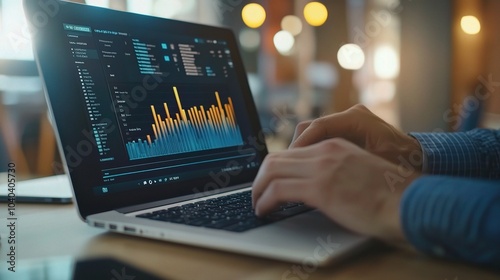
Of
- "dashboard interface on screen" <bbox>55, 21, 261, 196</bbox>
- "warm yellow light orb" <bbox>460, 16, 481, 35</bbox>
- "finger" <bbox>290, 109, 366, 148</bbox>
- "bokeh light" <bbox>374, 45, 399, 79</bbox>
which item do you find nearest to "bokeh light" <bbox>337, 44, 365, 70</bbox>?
"bokeh light" <bbox>374, 45, 399, 79</bbox>

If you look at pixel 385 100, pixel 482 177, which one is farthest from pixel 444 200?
pixel 385 100

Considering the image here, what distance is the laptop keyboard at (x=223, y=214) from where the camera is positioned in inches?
23.2

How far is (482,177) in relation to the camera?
36.2 inches

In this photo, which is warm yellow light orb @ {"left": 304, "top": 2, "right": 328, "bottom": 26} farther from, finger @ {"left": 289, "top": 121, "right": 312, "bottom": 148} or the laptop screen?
finger @ {"left": 289, "top": 121, "right": 312, "bottom": 148}

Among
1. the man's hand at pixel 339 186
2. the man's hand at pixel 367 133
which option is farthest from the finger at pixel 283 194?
the man's hand at pixel 367 133

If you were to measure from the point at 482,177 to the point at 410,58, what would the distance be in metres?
3.19

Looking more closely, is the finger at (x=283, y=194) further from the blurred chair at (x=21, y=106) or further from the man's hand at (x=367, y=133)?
the blurred chair at (x=21, y=106)

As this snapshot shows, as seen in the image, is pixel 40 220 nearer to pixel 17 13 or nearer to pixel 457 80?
pixel 17 13

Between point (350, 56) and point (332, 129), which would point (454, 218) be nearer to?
point (332, 129)

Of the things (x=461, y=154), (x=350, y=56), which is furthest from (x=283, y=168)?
(x=350, y=56)

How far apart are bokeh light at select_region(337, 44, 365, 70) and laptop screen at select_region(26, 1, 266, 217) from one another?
14.6 feet

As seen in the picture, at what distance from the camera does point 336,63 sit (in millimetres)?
5746

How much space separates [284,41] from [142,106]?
5.66 m

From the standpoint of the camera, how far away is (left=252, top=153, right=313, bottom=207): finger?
590 mm
